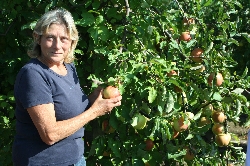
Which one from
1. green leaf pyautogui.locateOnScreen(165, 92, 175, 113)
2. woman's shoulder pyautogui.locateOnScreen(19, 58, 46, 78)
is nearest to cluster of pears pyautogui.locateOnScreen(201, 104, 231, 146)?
green leaf pyautogui.locateOnScreen(165, 92, 175, 113)

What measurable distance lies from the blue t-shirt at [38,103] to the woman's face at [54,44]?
5 centimetres

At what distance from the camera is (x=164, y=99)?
187 cm

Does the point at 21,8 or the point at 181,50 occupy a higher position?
the point at 21,8

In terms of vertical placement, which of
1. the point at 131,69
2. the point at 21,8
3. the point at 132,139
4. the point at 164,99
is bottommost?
the point at 132,139

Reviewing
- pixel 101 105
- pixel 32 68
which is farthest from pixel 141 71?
pixel 32 68

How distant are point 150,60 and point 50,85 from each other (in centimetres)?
48

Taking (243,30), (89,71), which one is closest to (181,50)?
(89,71)

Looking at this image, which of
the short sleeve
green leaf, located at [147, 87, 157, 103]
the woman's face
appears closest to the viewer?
the short sleeve

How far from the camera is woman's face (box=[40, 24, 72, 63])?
1.63 meters

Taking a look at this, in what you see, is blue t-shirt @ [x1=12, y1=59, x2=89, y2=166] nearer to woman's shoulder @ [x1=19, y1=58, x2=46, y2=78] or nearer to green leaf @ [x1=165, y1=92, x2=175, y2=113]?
woman's shoulder @ [x1=19, y1=58, x2=46, y2=78]

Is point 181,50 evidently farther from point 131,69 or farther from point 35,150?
point 35,150

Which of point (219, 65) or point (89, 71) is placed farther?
point (89, 71)

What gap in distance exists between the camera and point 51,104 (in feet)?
5.00

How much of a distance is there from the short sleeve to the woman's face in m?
0.12
